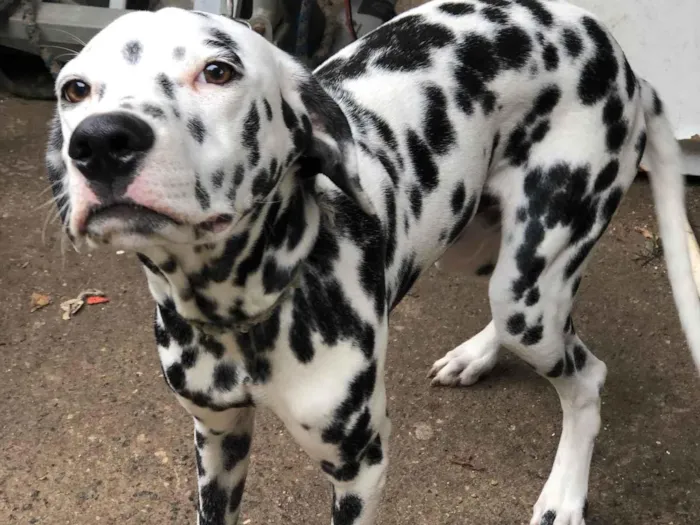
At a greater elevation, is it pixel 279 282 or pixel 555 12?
pixel 555 12

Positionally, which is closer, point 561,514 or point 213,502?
point 213,502

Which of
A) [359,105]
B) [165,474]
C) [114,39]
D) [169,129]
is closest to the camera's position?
[169,129]

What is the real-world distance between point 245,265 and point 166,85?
1.57 feet

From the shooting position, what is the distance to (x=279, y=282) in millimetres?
2160

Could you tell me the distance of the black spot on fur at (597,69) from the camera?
267 centimetres

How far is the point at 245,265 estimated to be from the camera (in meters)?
2.09

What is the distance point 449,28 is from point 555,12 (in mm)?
334

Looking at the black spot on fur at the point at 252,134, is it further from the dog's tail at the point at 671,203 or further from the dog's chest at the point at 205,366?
the dog's tail at the point at 671,203

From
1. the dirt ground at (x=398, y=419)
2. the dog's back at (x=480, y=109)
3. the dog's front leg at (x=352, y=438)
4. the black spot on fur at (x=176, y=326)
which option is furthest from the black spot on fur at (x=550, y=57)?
the dirt ground at (x=398, y=419)

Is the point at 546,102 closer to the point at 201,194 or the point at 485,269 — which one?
the point at 485,269

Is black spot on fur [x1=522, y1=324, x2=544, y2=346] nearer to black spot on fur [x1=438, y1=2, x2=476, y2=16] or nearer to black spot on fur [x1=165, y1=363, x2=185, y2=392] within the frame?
black spot on fur [x1=438, y1=2, x2=476, y2=16]

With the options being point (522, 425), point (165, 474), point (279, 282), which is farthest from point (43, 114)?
point (279, 282)

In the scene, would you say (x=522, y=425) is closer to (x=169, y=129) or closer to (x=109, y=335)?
(x=109, y=335)

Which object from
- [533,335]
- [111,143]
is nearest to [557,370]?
[533,335]
